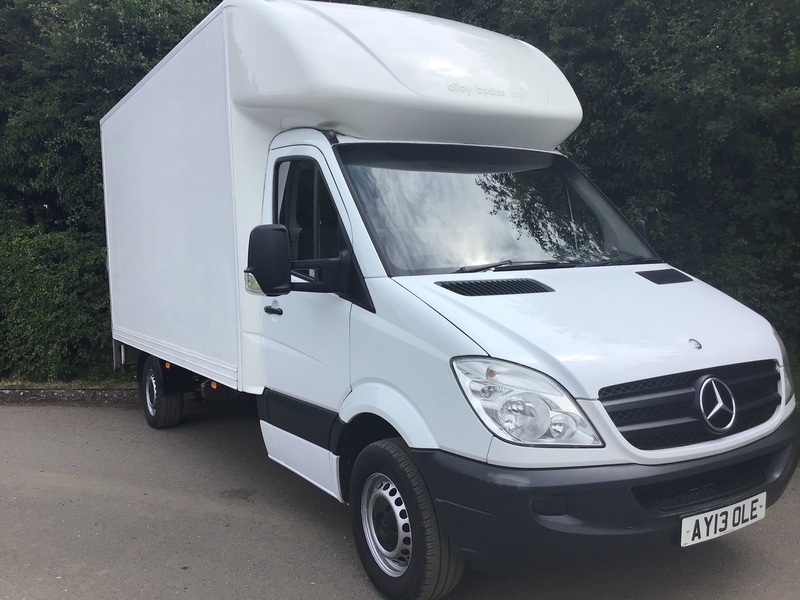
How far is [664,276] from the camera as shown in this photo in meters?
3.99

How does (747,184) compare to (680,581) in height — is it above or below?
above

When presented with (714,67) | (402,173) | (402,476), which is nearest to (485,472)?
(402,476)

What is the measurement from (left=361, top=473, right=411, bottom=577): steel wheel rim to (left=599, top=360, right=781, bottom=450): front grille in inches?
43.6

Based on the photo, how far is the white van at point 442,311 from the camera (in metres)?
2.94

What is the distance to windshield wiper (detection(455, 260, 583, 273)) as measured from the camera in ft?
12.2

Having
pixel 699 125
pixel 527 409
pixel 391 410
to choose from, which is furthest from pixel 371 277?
pixel 699 125

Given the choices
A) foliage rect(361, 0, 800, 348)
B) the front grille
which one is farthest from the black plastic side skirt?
foliage rect(361, 0, 800, 348)

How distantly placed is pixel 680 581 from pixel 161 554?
3.01m

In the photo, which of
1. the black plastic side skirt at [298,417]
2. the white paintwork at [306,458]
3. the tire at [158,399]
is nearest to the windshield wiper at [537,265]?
the black plastic side skirt at [298,417]

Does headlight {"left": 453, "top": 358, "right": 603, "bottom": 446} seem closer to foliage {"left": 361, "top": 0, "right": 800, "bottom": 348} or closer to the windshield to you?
the windshield

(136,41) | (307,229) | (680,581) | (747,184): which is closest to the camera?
(680,581)

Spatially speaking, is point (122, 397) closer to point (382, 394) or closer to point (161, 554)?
point (161, 554)

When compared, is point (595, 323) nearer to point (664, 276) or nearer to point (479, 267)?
point (479, 267)

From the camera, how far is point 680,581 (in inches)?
149
